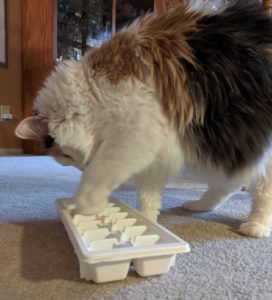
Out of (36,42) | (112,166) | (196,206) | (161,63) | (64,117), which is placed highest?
(36,42)

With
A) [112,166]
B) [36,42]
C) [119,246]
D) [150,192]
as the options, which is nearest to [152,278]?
[119,246]

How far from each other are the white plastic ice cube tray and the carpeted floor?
24 millimetres

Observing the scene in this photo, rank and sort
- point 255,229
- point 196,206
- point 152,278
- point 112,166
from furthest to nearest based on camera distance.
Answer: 1. point 196,206
2. point 255,229
3. point 112,166
4. point 152,278

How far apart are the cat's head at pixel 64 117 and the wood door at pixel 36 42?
81.0 inches

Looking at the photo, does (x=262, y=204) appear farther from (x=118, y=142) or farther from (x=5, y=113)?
(x=5, y=113)

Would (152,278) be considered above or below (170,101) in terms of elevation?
below

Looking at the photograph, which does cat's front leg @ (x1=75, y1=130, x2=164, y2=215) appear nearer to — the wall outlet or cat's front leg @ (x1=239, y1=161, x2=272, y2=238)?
cat's front leg @ (x1=239, y1=161, x2=272, y2=238)

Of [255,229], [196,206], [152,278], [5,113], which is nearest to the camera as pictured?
[152,278]

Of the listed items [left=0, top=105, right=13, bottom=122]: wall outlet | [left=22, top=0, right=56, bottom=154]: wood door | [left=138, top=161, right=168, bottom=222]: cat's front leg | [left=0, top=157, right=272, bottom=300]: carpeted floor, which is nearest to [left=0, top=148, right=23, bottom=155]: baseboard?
[left=22, top=0, right=56, bottom=154]: wood door

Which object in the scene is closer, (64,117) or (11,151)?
(64,117)

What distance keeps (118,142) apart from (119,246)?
0.25 m

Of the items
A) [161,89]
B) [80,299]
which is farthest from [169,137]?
[80,299]

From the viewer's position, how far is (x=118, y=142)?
34.4 inches

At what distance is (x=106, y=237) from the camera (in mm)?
820
